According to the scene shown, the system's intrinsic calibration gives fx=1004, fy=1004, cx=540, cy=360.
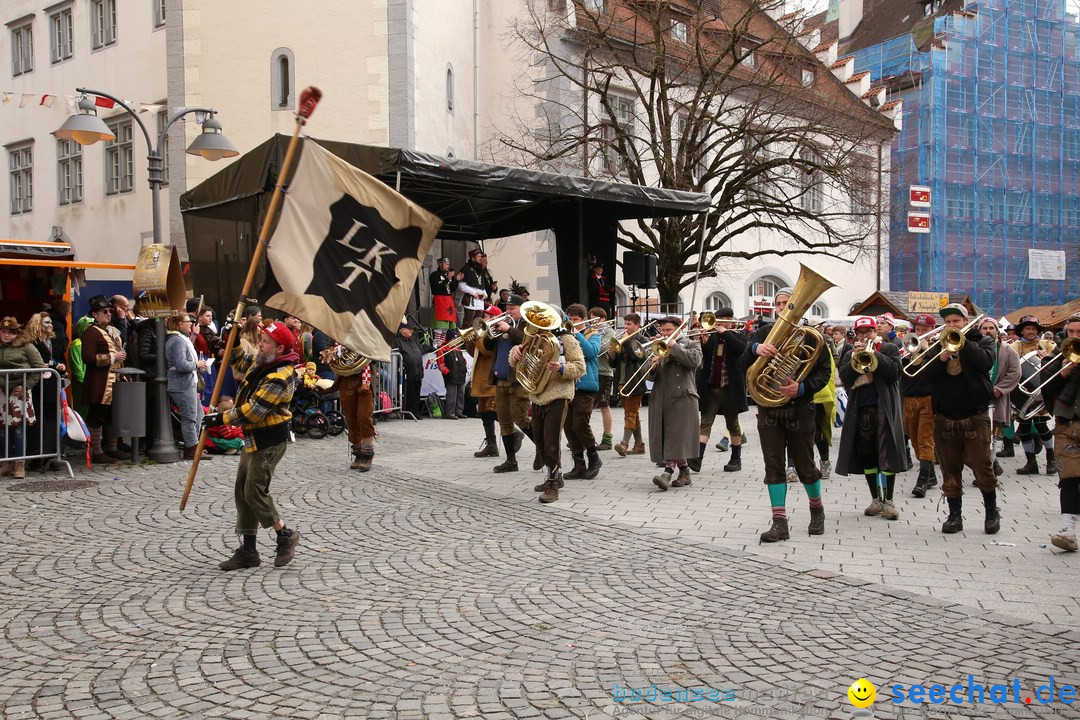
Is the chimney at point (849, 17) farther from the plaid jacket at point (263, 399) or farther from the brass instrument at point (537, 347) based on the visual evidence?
the plaid jacket at point (263, 399)

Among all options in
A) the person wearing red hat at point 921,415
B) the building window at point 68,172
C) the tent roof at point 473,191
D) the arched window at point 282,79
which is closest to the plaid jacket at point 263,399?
the person wearing red hat at point 921,415

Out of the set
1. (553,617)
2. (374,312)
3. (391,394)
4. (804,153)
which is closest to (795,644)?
(553,617)

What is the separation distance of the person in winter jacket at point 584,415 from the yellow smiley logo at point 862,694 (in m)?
6.02

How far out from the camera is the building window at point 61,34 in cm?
2908

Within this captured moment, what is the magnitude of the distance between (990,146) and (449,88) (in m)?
25.5

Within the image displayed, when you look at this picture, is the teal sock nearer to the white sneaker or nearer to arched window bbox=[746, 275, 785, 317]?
the white sneaker

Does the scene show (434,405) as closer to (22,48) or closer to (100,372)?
(100,372)

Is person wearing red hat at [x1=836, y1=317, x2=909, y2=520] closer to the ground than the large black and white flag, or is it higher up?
closer to the ground

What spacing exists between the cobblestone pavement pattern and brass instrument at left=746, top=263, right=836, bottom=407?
1164 mm

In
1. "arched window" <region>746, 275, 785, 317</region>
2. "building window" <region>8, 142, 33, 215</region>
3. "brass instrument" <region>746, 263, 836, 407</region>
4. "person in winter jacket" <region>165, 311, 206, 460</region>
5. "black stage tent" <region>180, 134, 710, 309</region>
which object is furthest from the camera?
"arched window" <region>746, 275, 785, 317</region>

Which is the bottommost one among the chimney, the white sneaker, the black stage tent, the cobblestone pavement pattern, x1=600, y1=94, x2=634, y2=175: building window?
the cobblestone pavement pattern

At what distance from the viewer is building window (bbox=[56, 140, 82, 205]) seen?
2878 centimetres

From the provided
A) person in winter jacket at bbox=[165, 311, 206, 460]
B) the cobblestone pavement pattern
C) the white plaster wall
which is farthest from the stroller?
the white plaster wall

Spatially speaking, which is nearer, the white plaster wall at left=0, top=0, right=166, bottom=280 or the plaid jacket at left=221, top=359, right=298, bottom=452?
the plaid jacket at left=221, top=359, right=298, bottom=452
